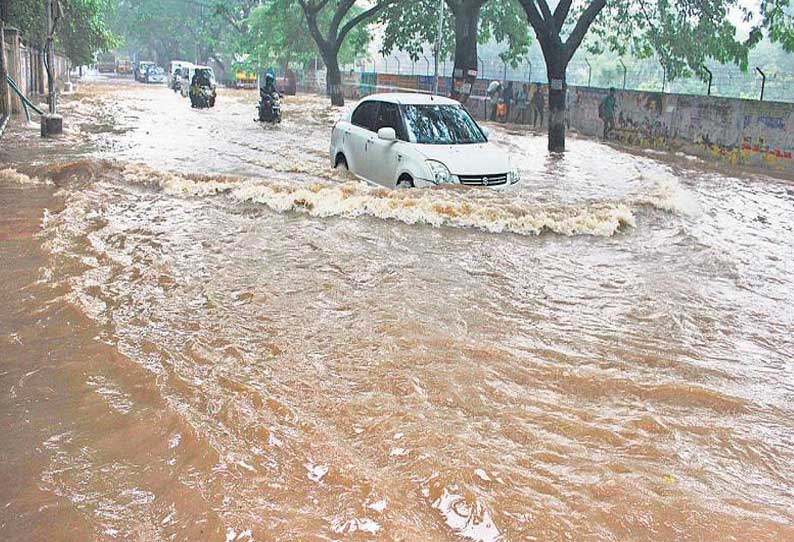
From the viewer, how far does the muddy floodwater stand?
372 centimetres

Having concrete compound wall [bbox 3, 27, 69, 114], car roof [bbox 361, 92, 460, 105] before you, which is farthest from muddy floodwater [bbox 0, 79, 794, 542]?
concrete compound wall [bbox 3, 27, 69, 114]

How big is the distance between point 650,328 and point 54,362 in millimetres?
4569

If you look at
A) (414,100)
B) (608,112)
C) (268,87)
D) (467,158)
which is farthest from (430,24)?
(467,158)

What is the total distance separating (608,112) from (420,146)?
16.5m

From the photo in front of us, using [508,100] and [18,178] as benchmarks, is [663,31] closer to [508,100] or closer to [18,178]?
[508,100]

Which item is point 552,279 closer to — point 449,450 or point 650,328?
point 650,328

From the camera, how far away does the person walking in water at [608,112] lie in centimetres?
2570

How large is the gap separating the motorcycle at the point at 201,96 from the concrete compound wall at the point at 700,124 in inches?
586

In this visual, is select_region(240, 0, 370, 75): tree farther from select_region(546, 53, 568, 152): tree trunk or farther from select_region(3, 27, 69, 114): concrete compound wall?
select_region(546, 53, 568, 152): tree trunk

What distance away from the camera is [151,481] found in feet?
12.5

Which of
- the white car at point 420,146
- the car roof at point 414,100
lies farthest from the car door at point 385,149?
the car roof at point 414,100

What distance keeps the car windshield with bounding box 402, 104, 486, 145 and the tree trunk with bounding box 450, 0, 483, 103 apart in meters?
12.4

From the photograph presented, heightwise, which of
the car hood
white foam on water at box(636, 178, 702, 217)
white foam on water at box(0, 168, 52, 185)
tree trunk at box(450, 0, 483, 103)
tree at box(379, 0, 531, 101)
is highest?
tree at box(379, 0, 531, 101)

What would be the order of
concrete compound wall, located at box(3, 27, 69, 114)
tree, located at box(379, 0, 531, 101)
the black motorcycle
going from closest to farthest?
concrete compound wall, located at box(3, 27, 69, 114) → the black motorcycle → tree, located at box(379, 0, 531, 101)
